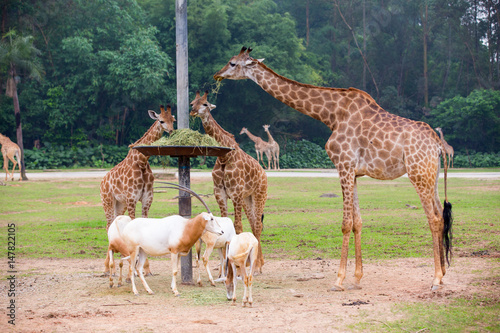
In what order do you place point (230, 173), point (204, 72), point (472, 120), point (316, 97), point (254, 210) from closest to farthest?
1. point (316, 97)
2. point (230, 173)
3. point (254, 210)
4. point (204, 72)
5. point (472, 120)

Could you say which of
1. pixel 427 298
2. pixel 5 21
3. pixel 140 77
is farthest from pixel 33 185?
pixel 427 298

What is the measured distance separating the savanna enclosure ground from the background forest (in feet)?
65.1

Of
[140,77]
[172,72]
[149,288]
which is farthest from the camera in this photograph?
[172,72]

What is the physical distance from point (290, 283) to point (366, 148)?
8.25ft

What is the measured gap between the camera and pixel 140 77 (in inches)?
1451

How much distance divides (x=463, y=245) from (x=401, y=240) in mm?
1507

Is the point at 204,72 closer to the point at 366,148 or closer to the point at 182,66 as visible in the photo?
the point at 182,66

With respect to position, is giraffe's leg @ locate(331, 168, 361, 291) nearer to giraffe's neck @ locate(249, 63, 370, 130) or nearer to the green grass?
giraffe's neck @ locate(249, 63, 370, 130)

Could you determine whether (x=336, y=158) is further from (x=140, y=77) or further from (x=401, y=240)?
(x=140, y=77)

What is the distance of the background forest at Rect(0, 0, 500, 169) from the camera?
3781 centimetres

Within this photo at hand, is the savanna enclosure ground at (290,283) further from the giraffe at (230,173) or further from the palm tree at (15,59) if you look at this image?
the palm tree at (15,59)

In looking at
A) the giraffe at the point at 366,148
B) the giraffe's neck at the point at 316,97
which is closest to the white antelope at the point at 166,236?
the giraffe at the point at 366,148

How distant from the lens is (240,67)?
29.9 feet

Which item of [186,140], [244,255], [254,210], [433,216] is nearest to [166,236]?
[244,255]
